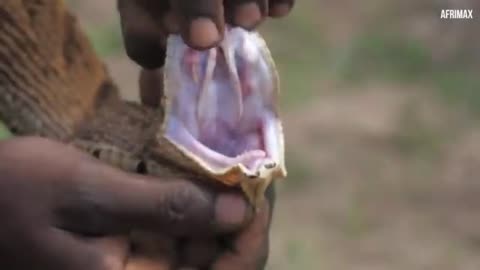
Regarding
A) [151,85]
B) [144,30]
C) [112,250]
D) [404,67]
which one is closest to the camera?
[112,250]

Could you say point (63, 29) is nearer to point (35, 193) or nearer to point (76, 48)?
point (76, 48)

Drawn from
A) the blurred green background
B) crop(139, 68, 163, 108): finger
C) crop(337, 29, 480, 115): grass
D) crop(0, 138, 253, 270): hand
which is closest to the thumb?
crop(0, 138, 253, 270): hand

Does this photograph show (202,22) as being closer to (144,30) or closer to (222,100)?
(222,100)

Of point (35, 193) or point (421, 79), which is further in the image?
point (421, 79)

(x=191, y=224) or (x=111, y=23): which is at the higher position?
(x=191, y=224)

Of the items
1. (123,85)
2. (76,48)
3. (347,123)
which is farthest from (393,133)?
(76,48)

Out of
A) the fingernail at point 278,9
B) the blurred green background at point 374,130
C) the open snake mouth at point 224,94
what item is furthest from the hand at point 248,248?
the blurred green background at point 374,130

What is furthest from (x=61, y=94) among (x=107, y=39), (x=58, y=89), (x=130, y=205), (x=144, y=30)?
(x=107, y=39)
